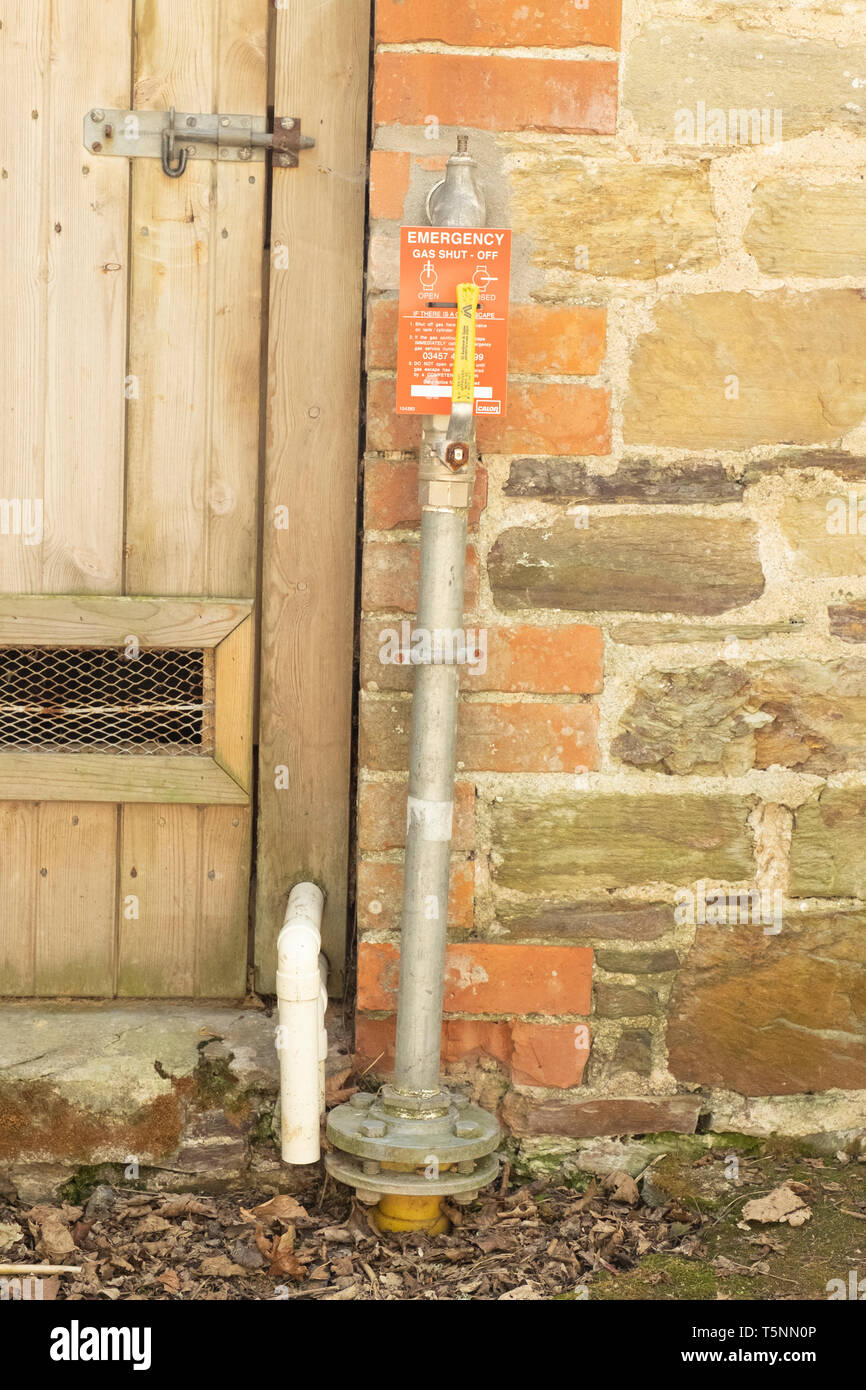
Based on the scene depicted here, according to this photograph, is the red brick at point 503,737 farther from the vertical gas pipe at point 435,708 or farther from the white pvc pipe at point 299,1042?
the white pvc pipe at point 299,1042

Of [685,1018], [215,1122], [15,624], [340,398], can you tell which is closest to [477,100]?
[340,398]

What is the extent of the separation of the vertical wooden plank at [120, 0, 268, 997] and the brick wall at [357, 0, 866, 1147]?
1.05ft

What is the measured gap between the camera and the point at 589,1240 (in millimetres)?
2033

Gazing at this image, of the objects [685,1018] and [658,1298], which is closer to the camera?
[658,1298]

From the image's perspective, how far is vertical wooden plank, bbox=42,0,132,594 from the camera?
221 cm

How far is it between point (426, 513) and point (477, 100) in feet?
2.18

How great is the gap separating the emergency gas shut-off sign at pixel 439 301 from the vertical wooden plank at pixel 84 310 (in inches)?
24.0

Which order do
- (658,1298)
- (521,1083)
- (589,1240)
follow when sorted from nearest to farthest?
(658,1298)
(589,1240)
(521,1083)

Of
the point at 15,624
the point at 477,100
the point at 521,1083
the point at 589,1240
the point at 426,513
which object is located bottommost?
the point at 589,1240

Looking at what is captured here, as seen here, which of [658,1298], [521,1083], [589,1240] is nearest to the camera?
[658,1298]

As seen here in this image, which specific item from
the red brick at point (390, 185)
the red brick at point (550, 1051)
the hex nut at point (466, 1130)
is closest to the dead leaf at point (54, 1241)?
the hex nut at point (466, 1130)

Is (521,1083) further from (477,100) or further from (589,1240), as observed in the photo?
(477,100)

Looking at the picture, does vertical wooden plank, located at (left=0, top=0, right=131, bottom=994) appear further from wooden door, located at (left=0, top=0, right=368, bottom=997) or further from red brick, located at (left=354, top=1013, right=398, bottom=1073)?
red brick, located at (left=354, top=1013, right=398, bottom=1073)

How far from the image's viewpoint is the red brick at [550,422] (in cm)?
205
